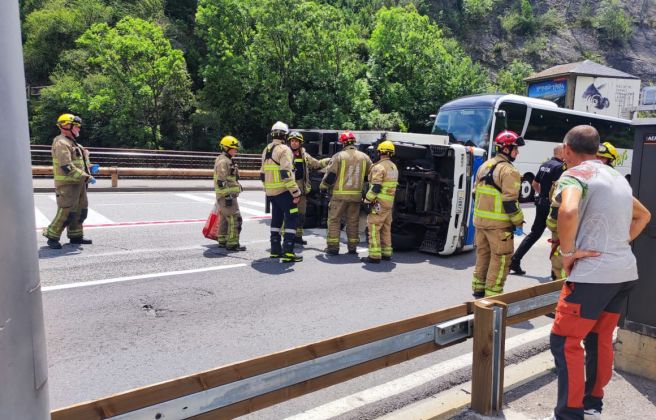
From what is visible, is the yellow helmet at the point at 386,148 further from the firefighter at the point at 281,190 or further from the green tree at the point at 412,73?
the green tree at the point at 412,73

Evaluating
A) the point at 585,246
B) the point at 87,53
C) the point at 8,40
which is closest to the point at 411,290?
the point at 585,246

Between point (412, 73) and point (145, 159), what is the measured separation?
20.9 m

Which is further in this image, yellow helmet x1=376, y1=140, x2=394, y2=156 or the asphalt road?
yellow helmet x1=376, y1=140, x2=394, y2=156

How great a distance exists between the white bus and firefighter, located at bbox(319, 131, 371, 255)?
27.2 ft

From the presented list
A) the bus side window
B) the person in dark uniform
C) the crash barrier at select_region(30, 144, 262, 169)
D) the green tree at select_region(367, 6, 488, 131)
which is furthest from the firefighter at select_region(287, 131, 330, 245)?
the green tree at select_region(367, 6, 488, 131)

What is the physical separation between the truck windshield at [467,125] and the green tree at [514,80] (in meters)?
34.8

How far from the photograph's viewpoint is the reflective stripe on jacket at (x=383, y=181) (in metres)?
7.89

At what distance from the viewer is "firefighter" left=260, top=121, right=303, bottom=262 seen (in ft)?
25.3

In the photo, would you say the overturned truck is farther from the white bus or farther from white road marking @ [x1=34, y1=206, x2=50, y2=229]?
the white bus

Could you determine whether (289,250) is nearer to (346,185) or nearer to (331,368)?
(346,185)

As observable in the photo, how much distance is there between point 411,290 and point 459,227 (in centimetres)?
227

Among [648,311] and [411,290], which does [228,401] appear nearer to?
[648,311]

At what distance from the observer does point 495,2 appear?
68.8 meters

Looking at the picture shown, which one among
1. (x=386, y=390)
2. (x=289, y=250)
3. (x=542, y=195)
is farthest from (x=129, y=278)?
(x=542, y=195)
